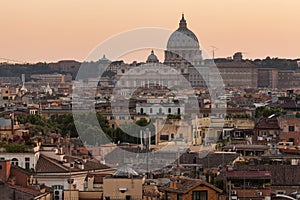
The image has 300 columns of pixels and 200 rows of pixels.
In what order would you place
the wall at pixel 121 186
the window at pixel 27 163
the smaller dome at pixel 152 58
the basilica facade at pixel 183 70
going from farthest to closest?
the smaller dome at pixel 152 58, the basilica facade at pixel 183 70, the window at pixel 27 163, the wall at pixel 121 186

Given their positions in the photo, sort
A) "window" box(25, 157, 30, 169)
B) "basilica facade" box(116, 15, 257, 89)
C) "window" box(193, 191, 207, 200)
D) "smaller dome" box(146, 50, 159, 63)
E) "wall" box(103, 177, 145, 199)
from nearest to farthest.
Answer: "window" box(193, 191, 207, 200)
"wall" box(103, 177, 145, 199)
"window" box(25, 157, 30, 169)
"basilica facade" box(116, 15, 257, 89)
"smaller dome" box(146, 50, 159, 63)

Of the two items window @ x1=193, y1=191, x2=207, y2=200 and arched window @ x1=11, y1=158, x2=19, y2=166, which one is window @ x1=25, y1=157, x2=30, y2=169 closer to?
arched window @ x1=11, y1=158, x2=19, y2=166

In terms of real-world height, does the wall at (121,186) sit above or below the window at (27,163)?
below

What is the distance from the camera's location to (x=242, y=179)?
1761cm

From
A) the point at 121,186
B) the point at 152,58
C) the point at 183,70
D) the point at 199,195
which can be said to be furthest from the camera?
the point at 183,70

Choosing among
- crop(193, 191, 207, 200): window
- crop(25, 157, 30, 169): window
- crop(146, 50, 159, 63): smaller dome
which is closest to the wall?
crop(193, 191, 207, 200): window

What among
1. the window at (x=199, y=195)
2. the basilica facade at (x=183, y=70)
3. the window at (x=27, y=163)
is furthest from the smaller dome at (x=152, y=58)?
the window at (x=199, y=195)

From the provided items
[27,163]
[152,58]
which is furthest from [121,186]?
[152,58]

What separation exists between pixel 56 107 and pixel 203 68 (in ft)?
194

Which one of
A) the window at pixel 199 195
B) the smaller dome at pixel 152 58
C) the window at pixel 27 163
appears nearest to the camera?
the window at pixel 199 195

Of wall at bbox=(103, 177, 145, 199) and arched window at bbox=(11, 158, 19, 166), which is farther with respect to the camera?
arched window at bbox=(11, 158, 19, 166)

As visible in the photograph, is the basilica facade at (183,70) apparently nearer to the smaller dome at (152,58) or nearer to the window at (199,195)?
the smaller dome at (152,58)

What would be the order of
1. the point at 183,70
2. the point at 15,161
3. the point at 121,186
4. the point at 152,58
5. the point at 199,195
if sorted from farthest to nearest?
the point at 183,70 → the point at 152,58 → the point at 15,161 → the point at 121,186 → the point at 199,195

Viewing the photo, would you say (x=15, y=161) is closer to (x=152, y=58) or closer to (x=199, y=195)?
(x=199, y=195)
